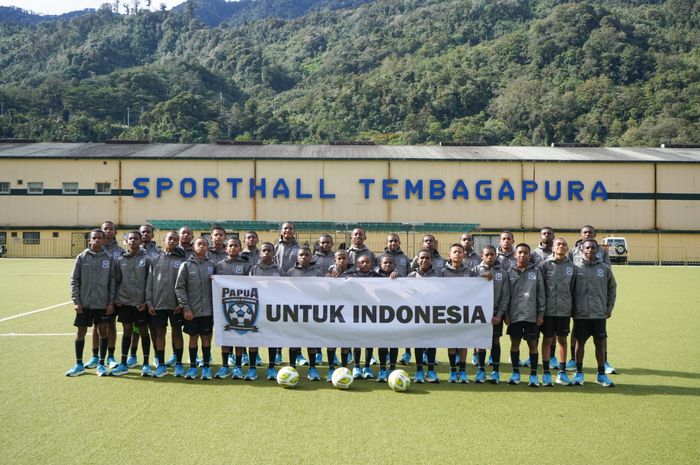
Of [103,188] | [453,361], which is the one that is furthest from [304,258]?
[103,188]

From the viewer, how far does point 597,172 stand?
127 ft

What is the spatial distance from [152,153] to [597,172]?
28.5 metres

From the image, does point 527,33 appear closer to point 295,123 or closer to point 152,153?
point 295,123

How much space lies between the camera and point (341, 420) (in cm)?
626

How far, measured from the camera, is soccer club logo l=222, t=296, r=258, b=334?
26.6 feet

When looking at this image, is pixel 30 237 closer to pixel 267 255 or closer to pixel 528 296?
pixel 267 255

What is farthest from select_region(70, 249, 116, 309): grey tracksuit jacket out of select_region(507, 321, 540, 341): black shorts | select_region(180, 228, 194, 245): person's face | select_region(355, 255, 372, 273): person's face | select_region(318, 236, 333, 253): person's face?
select_region(507, 321, 540, 341): black shorts

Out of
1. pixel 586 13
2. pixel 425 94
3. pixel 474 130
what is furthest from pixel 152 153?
pixel 586 13

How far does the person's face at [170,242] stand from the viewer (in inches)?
325

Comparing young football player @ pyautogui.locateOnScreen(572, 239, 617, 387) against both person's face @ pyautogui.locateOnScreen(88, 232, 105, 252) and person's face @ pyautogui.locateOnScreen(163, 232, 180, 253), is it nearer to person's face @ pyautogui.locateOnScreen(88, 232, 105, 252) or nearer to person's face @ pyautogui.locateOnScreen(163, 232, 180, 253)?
person's face @ pyautogui.locateOnScreen(163, 232, 180, 253)

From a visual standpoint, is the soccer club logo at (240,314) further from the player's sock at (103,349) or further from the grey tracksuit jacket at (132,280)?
the player's sock at (103,349)

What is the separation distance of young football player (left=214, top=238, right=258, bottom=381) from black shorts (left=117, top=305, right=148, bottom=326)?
116 cm

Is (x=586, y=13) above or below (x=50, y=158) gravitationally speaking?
above

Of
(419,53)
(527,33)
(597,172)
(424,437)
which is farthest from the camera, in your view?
(419,53)
